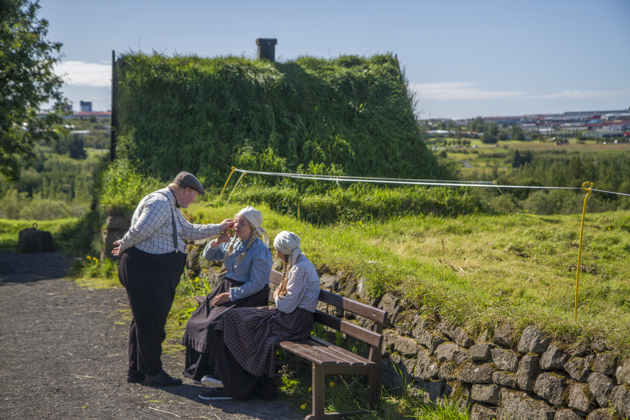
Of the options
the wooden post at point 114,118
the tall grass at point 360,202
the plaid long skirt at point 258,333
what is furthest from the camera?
the wooden post at point 114,118

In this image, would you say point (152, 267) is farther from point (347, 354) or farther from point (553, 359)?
point (553, 359)

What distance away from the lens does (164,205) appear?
441 centimetres

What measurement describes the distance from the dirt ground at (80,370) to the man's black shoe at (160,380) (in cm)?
5

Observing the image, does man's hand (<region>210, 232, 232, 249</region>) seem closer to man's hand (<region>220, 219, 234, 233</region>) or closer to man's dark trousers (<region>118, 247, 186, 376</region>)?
man's hand (<region>220, 219, 234, 233</region>)

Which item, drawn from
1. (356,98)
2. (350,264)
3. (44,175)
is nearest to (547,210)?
(356,98)

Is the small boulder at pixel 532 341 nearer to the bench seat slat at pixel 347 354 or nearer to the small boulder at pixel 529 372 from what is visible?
the small boulder at pixel 529 372

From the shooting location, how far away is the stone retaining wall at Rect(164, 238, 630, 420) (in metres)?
2.92

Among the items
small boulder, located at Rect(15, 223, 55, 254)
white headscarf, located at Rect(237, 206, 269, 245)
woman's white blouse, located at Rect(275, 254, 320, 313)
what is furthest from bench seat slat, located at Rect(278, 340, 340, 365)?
small boulder, located at Rect(15, 223, 55, 254)

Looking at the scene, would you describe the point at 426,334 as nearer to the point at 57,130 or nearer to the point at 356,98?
the point at 356,98

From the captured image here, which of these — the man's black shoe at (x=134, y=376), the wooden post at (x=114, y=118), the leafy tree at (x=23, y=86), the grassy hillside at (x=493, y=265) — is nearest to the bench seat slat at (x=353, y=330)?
the grassy hillside at (x=493, y=265)

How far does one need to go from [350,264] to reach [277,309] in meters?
1.10

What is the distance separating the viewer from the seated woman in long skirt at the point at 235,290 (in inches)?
178

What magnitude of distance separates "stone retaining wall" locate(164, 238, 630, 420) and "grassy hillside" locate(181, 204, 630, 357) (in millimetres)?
103

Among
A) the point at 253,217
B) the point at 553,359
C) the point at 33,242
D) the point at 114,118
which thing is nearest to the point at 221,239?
the point at 253,217
